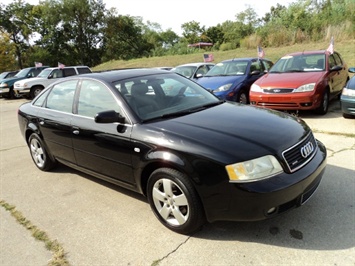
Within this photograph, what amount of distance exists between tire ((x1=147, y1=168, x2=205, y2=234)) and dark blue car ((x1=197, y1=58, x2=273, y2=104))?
5251 millimetres

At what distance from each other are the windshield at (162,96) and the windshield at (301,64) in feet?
14.7

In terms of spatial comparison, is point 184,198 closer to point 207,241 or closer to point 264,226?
point 207,241

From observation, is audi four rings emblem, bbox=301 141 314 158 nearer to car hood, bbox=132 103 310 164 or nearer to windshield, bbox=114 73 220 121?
car hood, bbox=132 103 310 164

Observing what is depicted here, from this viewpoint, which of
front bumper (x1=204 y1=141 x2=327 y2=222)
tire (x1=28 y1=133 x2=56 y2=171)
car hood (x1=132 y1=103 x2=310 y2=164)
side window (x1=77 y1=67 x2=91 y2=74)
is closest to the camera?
front bumper (x1=204 y1=141 x2=327 y2=222)

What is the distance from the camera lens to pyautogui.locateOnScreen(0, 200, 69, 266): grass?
8.74 feet

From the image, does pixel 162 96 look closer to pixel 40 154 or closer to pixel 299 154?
pixel 299 154

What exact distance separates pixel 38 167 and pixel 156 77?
2.66m

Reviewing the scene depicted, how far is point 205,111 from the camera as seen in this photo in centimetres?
341

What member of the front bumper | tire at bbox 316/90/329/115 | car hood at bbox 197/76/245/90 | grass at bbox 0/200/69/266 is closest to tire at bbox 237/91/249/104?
car hood at bbox 197/76/245/90

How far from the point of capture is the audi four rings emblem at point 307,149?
9.19ft

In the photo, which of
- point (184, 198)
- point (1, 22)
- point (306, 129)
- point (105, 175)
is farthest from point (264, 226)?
point (1, 22)

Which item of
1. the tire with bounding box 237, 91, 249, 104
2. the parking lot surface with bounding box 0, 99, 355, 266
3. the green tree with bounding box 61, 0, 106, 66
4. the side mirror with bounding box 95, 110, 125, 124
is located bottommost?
the parking lot surface with bounding box 0, 99, 355, 266

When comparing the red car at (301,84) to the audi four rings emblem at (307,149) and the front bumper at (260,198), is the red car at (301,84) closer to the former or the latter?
the audi four rings emblem at (307,149)

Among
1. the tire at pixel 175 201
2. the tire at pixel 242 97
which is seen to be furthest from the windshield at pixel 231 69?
the tire at pixel 175 201
